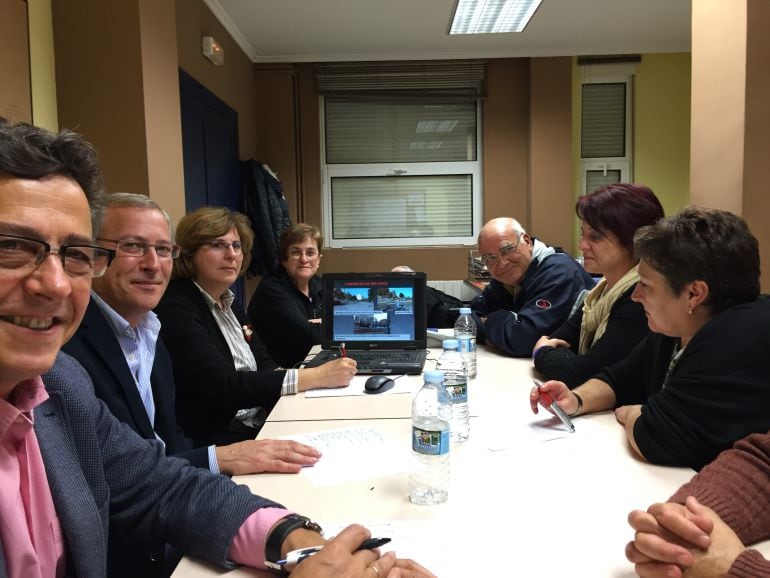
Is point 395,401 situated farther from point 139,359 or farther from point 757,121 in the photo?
point 757,121

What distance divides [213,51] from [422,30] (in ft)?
5.33

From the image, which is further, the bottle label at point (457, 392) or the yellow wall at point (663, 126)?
the yellow wall at point (663, 126)

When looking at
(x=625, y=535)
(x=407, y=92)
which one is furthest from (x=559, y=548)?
(x=407, y=92)

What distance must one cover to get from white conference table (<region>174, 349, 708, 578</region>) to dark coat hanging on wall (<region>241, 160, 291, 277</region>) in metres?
3.19

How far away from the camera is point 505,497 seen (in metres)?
1.13

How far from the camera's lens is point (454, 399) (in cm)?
148

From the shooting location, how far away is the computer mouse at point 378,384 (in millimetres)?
1895

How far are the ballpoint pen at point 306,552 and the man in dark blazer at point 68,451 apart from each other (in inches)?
0.6

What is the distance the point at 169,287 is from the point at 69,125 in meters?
0.99

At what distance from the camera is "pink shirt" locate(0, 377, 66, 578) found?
0.80 metres

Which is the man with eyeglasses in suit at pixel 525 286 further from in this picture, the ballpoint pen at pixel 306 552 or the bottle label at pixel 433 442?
the ballpoint pen at pixel 306 552

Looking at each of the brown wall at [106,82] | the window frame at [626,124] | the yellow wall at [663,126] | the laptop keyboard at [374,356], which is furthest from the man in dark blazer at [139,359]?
the yellow wall at [663,126]

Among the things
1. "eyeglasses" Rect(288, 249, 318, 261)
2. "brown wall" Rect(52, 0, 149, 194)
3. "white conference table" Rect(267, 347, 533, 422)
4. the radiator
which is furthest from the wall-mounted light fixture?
"white conference table" Rect(267, 347, 533, 422)

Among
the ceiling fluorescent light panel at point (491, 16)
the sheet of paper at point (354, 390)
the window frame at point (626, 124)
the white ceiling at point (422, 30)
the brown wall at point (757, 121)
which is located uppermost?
the white ceiling at point (422, 30)
